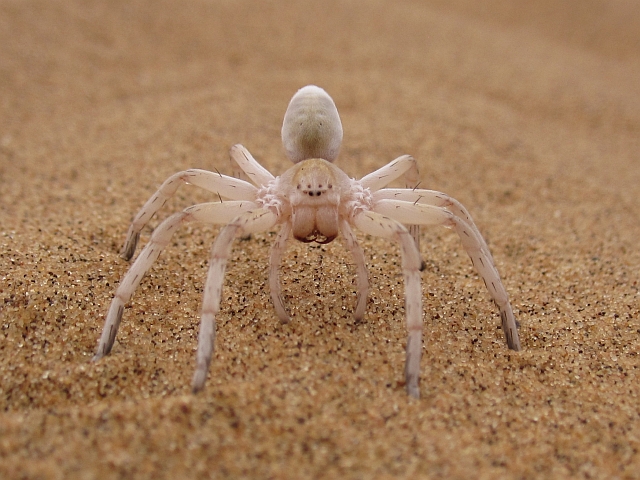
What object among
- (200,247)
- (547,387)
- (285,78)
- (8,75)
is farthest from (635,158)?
(8,75)

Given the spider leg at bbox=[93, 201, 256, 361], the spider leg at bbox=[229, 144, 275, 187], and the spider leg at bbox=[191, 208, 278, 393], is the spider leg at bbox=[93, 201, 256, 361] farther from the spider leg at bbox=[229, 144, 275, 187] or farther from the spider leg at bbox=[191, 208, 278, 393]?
the spider leg at bbox=[229, 144, 275, 187]

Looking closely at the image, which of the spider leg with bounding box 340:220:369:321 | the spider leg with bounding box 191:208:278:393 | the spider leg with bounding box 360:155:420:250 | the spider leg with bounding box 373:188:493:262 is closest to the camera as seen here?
the spider leg with bounding box 191:208:278:393

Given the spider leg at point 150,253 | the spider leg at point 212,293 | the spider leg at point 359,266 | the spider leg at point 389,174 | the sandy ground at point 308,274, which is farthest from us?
the spider leg at point 389,174

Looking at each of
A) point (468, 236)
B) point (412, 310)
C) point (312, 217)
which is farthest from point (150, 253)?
point (468, 236)

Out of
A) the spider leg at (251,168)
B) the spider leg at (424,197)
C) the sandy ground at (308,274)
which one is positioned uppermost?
the spider leg at (251,168)

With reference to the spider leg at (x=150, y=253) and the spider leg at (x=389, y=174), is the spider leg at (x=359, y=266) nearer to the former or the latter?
the spider leg at (x=389, y=174)

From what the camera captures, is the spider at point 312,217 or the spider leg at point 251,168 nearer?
the spider at point 312,217

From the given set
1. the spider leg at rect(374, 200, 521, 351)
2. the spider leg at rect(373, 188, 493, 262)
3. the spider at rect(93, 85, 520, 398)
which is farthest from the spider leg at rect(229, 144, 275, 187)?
the spider leg at rect(374, 200, 521, 351)

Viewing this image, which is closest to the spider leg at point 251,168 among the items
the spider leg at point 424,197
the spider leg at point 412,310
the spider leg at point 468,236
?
the spider leg at point 424,197
